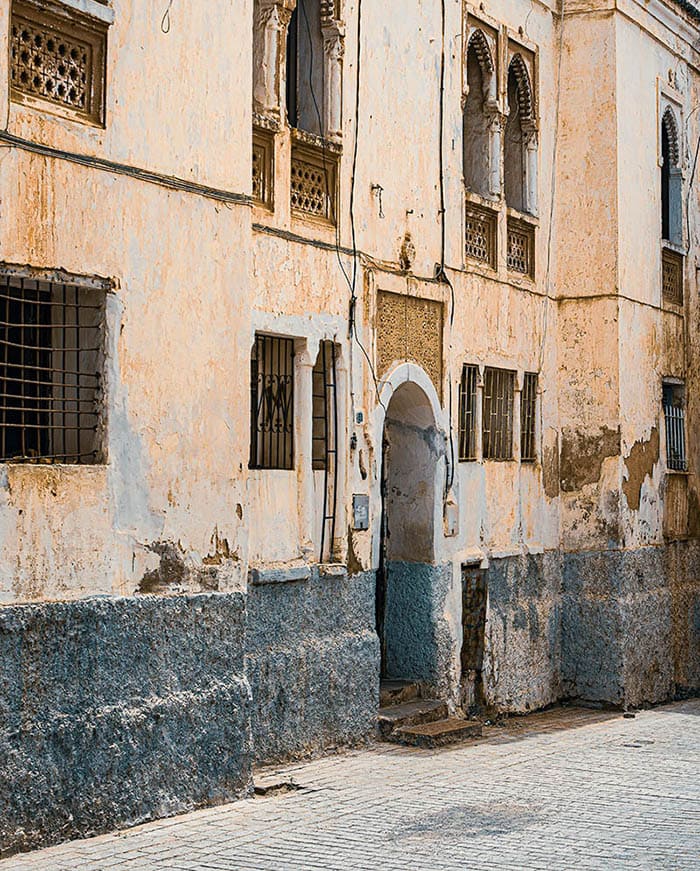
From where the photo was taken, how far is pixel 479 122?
14.8m

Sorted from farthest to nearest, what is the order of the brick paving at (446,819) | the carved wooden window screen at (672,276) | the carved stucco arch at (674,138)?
the carved stucco arch at (674,138) < the carved wooden window screen at (672,276) < the brick paving at (446,819)

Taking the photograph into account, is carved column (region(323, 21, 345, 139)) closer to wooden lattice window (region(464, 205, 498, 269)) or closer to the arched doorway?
the arched doorway

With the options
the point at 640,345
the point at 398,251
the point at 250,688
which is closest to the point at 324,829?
the point at 250,688

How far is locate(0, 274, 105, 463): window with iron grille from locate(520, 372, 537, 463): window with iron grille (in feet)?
23.8

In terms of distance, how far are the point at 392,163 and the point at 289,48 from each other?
1333 millimetres

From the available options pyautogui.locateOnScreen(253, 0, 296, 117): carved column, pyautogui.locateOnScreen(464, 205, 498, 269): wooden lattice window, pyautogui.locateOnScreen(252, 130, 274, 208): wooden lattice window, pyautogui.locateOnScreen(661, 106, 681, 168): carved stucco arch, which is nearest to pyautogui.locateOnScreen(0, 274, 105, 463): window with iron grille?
pyautogui.locateOnScreen(252, 130, 274, 208): wooden lattice window

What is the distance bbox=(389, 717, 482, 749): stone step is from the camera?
39.3 ft

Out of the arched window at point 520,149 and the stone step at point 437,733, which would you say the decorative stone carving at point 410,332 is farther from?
the stone step at point 437,733

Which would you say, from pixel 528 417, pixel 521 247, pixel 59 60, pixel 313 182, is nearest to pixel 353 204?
pixel 313 182

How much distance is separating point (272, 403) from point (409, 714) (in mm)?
3077

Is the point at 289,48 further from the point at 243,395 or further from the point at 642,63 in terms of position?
the point at 642,63

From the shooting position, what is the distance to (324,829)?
894 cm

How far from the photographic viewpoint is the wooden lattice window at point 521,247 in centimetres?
1518

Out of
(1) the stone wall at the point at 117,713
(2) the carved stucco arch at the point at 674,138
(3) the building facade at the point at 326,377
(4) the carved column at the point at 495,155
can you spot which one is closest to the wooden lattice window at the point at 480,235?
(3) the building facade at the point at 326,377
